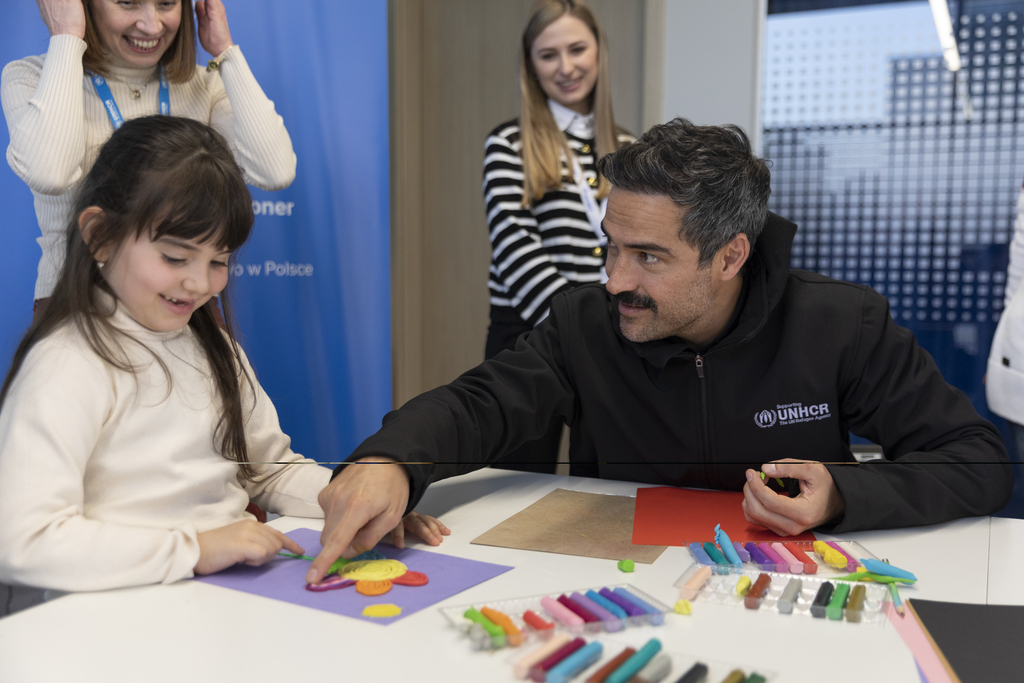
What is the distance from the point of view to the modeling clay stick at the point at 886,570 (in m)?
0.55

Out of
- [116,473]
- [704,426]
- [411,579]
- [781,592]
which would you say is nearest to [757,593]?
[781,592]

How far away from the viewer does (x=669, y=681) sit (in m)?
0.39

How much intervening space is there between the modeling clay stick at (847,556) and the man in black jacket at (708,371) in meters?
0.09

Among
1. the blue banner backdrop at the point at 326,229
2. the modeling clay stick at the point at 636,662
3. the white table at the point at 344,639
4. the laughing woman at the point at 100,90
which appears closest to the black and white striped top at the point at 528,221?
the blue banner backdrop at the point at 326,229

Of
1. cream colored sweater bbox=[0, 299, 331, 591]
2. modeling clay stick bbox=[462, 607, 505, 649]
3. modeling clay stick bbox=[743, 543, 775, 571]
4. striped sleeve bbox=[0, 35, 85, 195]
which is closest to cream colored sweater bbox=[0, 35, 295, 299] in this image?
striped sleeve bbox=[0, 35, 85, 195]

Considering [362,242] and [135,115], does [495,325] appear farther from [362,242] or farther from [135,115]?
[135,115]

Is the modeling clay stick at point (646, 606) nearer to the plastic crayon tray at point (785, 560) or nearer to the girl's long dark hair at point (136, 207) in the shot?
the plastic crayon tray at point (785, 560)

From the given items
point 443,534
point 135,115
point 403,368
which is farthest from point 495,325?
point 135,115

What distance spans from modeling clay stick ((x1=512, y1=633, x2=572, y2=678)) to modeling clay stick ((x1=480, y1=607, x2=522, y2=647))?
16 mm

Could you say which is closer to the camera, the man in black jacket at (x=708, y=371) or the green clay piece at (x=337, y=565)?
the green clay piece at (x=337, y=565)

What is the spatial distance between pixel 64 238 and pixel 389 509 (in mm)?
347

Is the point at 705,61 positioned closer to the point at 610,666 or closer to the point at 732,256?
the point at 732,256

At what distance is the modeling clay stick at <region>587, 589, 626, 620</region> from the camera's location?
18.2 inches

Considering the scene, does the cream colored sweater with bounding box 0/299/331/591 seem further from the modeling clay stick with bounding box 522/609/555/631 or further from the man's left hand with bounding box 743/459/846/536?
the man's left hand with bounding box 743/459/846/536
